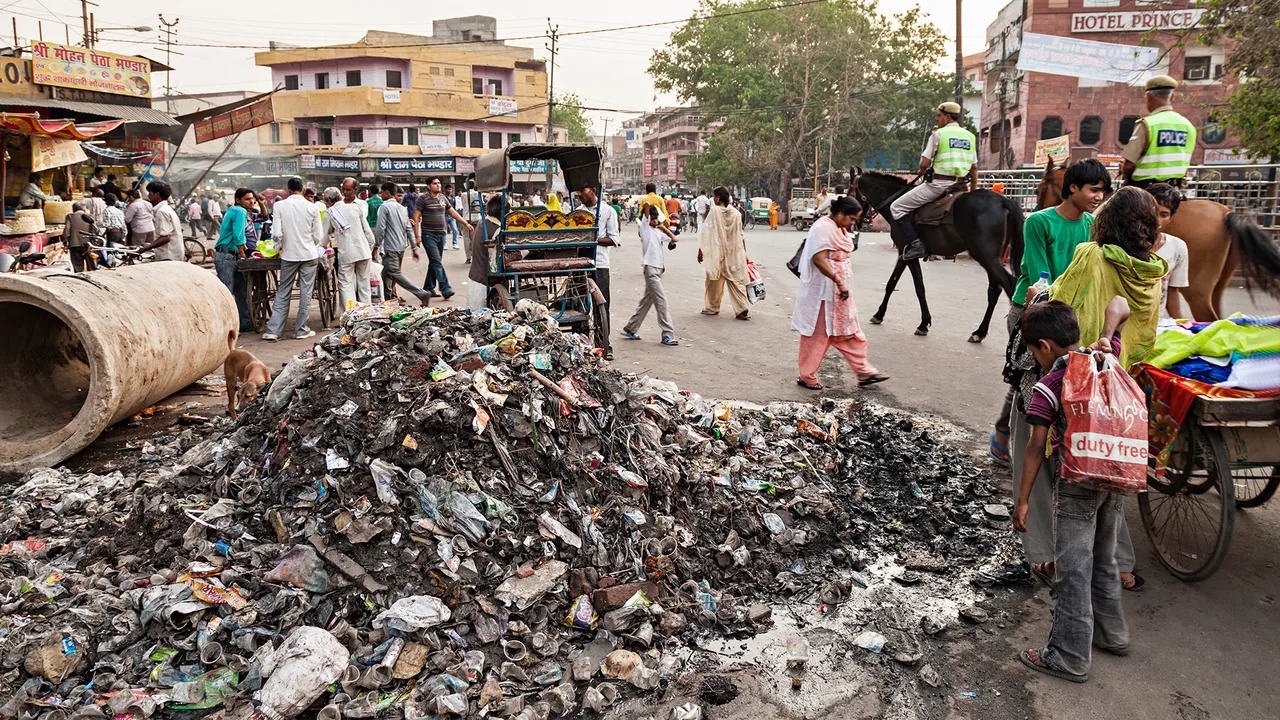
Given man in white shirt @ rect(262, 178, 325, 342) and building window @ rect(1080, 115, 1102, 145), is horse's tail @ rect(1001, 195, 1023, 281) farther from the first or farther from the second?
building window @ rect(1080, 115, 1102, 145)

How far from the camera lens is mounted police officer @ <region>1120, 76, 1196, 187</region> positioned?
6602 millimetres

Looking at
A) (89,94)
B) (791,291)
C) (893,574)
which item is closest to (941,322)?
(791,291)

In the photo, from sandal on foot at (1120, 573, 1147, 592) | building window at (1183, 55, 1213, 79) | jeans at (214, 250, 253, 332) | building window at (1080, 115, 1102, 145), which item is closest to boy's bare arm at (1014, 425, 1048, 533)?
sandal on foot at (1120, 573, 1147, 592)

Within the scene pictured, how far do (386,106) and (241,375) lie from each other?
42829mm

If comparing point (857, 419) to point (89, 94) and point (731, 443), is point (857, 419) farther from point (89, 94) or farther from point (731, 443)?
point (89, 94)

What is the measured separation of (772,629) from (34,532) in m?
4.26

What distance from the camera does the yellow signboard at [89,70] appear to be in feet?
73.8

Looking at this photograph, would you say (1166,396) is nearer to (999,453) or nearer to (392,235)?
(999,453)

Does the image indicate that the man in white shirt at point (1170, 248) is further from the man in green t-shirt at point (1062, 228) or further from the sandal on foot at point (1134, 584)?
the sandal on foot at point (1134, 584)

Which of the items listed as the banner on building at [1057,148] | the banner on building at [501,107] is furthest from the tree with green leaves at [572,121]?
the banner on building at [1057,148]

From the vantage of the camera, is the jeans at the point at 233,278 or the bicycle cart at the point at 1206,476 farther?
the jeans at the point at 233,278

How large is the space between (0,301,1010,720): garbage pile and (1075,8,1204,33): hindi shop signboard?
30054 millimetres

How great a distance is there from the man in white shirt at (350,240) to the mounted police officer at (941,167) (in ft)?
22.9

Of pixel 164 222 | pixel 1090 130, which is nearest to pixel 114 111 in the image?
pixel 164 222
